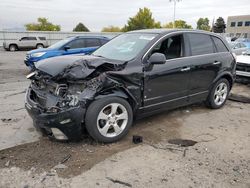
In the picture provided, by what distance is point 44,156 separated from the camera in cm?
370

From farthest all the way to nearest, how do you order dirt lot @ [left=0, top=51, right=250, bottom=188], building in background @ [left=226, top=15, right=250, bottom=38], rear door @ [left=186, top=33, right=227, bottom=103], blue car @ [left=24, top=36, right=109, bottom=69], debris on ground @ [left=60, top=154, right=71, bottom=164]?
building in background @ [left=226, top=15, right=250, bottom=38] < blue car @ [left=24, top=36, right=109, bottom=69] < rear door @ [left=186, top=33, right=227, bottom=103] < debris on ground @ [left=60, top=154, right=71, bottom=164] < dirt lot @ [left=0, top=51, right=250, bottom=188]

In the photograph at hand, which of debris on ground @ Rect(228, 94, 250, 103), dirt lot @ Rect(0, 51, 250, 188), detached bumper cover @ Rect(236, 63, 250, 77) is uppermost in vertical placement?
detached bumper cover @ Rect(236, 63, 250, 77)

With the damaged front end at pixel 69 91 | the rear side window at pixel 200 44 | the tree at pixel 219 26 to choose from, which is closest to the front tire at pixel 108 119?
the damaged front end at pixel 69 91

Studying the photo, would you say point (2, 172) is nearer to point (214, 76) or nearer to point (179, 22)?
point (214, 76)

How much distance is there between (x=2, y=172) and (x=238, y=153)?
10.6 feet

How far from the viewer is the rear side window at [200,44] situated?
17.2 feet

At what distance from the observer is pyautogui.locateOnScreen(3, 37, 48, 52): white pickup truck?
26.3 meters

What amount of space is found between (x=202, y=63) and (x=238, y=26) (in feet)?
290

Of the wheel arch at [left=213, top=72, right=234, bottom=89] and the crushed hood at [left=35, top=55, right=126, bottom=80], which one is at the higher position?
the crushed hood at [left=35, top=55, right=126, bottom=80]

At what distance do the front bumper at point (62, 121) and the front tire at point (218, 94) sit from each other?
3232 millimetres

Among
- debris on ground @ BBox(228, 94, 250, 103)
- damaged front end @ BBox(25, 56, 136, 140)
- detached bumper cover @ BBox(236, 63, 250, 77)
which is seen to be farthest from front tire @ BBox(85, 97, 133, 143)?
detached bumper cover @ BBox(236, 63, 250, 77)

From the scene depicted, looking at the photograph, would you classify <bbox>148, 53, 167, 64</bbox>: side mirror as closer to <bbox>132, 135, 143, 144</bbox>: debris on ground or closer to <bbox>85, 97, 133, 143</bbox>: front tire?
<bbox>85, 97, 133, 143</bbox>: front tire

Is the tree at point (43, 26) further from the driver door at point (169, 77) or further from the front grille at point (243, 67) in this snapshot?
the driver door at point (169, 77)

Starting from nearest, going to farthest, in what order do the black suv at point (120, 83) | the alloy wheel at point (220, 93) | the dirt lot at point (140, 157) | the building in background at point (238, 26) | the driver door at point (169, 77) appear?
the dirt lot at point (140, 157), the black suv at point (120, 83), the driver door at point (169, 77), the alloy wheel at point (220, 93), the building in background at point (238, 26)
